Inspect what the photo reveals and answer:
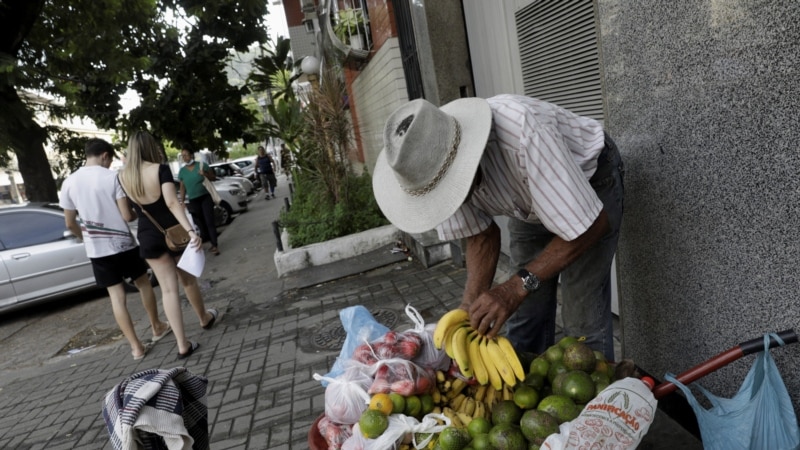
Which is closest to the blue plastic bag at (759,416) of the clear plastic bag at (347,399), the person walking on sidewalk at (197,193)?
the clear plastic bag at (347,399)

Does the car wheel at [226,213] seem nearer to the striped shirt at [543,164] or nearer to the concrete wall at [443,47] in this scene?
the concrete wall at [443,47]

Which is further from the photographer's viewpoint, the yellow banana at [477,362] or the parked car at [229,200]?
the parked car at [229,200]

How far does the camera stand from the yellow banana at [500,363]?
1.88m

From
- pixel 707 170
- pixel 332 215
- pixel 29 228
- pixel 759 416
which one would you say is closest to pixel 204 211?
pixel 29 228

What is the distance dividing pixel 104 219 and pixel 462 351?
4.58 meters

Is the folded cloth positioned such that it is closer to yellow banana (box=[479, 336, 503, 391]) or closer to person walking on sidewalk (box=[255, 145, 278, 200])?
yellow banana (box=[479, 336, 503, 391])

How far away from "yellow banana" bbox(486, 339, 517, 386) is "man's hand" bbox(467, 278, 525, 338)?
43 mm

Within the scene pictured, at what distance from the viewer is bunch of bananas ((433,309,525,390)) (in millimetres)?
1910

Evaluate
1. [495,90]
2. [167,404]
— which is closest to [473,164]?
[167,404]

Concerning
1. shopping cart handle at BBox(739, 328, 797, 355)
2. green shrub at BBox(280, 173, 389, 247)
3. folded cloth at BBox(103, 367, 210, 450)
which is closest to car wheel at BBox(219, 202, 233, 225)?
green shrub at BBox(280, 173, 389, 247)

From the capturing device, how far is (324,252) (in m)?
7.71

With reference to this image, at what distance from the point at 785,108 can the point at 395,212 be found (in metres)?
1.47

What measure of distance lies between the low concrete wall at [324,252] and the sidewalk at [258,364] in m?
0.26

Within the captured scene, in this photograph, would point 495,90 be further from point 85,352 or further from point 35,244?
point 35,244
